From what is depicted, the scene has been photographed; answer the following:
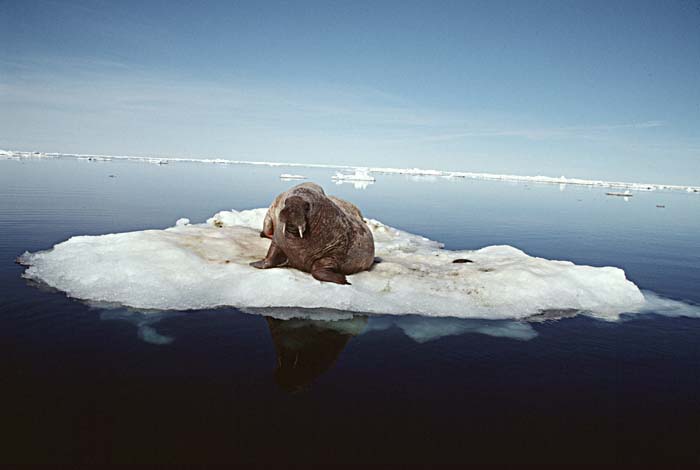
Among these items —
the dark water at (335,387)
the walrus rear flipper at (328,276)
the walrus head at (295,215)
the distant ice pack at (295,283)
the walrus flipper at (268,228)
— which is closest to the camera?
the dark water at (335,387)

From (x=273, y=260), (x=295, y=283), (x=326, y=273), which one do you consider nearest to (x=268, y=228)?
(x=273, y=260)

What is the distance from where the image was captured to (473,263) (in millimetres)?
9695

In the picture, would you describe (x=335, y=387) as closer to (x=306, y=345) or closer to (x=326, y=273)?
(x=306, y=345)

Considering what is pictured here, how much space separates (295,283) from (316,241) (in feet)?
3.25

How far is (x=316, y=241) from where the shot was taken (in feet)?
25.6

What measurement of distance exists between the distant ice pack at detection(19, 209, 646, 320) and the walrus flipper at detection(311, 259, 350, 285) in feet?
0.55

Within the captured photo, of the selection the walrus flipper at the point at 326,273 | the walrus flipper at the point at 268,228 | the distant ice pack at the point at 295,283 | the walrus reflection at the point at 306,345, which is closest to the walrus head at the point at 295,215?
the walrus flipper at the point at 326,273

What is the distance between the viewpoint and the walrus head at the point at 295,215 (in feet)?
23.7

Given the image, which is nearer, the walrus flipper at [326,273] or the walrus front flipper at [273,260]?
the walrus flipper at [326,273]

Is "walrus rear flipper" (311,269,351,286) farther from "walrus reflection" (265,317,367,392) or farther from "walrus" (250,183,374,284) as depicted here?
"walrus reflection" (265,317,367,392)

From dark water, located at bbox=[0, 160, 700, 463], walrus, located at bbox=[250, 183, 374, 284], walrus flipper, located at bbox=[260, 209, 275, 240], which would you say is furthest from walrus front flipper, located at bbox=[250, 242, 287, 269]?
walrus flipper, located at bbox=[260, 209, 275, 240]

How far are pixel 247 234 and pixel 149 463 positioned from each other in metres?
8.15

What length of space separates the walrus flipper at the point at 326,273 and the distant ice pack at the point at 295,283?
0.55 ft

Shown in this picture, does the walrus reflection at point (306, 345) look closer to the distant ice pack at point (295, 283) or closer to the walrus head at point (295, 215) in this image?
the distant ice pack at point (295, 283)
